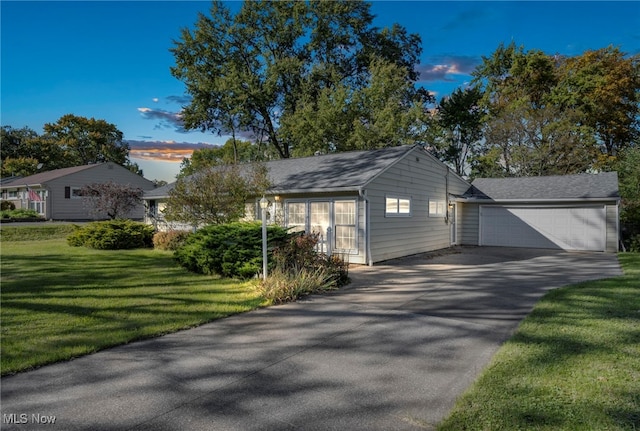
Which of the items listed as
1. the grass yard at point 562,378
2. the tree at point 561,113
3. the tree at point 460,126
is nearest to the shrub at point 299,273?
the grass yard at point 562,378

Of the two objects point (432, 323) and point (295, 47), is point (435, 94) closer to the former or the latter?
point (295, 47)

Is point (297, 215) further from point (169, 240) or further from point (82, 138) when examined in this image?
point (82, 138)

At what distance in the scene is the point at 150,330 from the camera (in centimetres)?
502

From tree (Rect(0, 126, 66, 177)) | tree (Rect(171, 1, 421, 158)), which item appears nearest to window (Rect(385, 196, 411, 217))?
tree (Rect(171, 1, 421, 158))

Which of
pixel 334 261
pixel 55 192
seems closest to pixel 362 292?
pixel 334 261

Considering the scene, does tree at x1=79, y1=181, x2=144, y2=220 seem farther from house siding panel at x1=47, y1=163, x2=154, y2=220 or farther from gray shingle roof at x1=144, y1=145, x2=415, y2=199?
house siding panel at x1=47, y1=163, x2=154, y2=220

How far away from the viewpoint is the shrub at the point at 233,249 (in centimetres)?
843

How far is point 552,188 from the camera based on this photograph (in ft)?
55.6

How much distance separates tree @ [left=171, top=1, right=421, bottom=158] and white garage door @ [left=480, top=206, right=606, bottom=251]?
15228mm

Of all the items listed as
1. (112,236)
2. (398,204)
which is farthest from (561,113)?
(112,236)

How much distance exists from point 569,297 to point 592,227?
35.9 ft

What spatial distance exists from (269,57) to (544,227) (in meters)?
22.4

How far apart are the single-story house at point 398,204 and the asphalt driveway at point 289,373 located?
5582 millimetres

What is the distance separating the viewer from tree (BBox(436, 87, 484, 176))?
3084 centimetres
